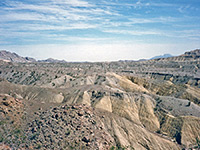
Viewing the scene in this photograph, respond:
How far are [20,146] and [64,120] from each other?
255 inches

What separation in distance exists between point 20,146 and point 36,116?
6.83m

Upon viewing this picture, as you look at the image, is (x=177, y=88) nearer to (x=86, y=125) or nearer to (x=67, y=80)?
(x=67, y=80)

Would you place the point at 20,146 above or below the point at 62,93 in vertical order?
below

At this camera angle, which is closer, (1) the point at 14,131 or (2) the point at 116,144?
(1) the point at 14,131

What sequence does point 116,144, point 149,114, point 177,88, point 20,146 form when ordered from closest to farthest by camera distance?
point 20,146 → point 116,144 → point 149,114 → point 177,88

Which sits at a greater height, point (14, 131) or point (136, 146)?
point (14, 131)

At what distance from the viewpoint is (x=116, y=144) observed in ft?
96.5

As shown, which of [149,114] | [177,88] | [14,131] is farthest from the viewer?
[177,88]

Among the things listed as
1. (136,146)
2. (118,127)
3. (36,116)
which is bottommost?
(136,146)

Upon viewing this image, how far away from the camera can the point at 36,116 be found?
30.4 metres

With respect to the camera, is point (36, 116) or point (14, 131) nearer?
point (14, 131)

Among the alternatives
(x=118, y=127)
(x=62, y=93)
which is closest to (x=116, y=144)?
(x=118, y=127)

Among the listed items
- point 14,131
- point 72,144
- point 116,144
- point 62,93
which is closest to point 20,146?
point 14,131

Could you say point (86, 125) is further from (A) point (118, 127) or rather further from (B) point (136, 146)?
(B) point (136, 146)
